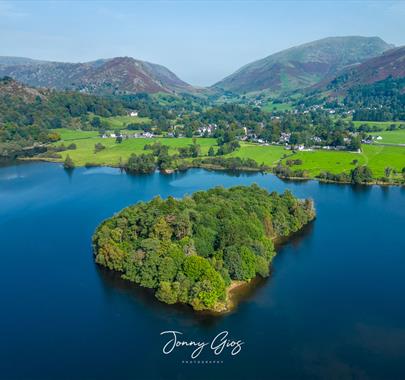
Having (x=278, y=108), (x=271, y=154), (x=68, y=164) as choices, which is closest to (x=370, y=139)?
(x=271, y=154)

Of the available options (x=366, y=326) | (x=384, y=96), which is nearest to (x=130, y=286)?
(x=366, y=326)

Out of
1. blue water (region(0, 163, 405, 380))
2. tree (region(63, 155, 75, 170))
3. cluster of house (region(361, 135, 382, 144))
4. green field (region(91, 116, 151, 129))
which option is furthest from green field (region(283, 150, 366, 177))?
green field (region(91, 116, 151, 129))

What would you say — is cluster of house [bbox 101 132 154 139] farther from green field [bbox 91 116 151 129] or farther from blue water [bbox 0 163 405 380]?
blue water [bbox 0 163 405 380]

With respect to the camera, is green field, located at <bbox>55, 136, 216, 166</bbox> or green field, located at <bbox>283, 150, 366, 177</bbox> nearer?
green field, located at <bbox>283, 150, 366, 177</bbox>

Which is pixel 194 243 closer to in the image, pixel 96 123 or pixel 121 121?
pixel 96 123
